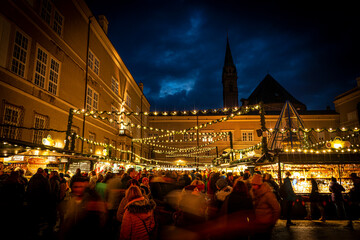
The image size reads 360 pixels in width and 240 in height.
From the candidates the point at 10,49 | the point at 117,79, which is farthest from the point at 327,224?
the point at 117,79

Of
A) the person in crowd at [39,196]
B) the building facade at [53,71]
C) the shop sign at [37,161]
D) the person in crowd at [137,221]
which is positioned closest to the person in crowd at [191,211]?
the person in crowd at [137,221]

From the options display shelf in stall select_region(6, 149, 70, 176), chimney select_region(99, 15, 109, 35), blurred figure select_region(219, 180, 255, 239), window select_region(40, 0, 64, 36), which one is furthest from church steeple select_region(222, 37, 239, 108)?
blurred figure select_region(219, 180, 255, 239)

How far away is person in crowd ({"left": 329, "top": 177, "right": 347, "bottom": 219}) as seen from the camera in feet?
31.7

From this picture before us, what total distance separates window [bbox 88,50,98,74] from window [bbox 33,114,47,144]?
747cm

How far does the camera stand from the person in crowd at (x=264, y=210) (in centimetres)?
458

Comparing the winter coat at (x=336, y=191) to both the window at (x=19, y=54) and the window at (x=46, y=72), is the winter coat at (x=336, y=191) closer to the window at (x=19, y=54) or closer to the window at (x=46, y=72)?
the window at (x=19, y=54)

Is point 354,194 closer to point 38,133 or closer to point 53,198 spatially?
point 53,198

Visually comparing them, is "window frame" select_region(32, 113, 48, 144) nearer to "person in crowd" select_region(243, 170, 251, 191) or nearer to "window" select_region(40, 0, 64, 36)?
"window" select_region(40, 0, 64, 36)

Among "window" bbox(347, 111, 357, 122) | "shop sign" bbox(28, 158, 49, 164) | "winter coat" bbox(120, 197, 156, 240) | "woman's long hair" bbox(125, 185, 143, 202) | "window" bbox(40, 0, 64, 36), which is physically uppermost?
"window" bbox(40, 0, 64, 36)

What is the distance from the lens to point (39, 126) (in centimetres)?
1425

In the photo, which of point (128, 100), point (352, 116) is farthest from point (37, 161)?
point (352, 116)

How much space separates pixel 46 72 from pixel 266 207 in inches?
581

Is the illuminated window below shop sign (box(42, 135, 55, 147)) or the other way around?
the other way around

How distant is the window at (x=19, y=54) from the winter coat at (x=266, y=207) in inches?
512
